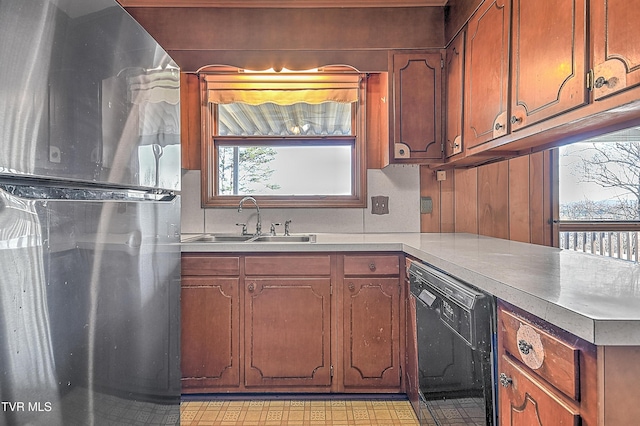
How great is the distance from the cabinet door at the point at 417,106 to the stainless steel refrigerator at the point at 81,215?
4.68 ft

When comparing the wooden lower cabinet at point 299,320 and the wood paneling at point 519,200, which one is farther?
the wood paneling at point 519,200

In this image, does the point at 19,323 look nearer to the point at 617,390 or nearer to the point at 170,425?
the point at 170,425

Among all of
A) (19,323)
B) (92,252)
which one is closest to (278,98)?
(92,252)

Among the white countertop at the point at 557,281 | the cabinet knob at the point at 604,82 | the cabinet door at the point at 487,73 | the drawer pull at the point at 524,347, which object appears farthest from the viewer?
the cabinet door at the point at 487,73

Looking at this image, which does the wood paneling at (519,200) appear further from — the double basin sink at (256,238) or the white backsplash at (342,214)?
the double basin sink at (256,238)

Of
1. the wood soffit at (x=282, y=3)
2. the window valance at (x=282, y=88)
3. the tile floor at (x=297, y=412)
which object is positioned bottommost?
the tile floor at (x=297, y=412)

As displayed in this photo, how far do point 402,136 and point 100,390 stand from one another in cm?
192

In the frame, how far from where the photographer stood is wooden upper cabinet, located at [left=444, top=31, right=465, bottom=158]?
6.81ft

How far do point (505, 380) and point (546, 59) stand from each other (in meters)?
1.02

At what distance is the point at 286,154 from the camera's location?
2.75m

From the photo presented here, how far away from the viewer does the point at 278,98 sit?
262cm

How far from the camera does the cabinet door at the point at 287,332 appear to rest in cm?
206

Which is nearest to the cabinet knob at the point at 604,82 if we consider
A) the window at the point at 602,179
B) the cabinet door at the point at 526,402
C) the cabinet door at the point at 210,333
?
the cabinet door at the point at 526,402

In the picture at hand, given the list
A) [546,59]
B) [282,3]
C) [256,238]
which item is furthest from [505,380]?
[282,3]
